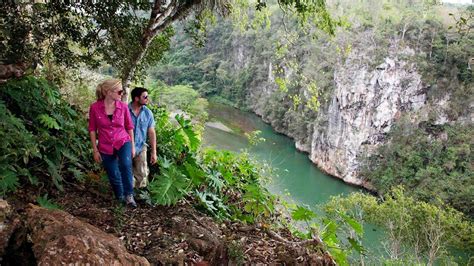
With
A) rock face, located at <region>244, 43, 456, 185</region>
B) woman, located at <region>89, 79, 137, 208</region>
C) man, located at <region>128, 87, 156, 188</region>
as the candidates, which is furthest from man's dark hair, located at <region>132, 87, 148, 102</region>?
rock face, located at <region>244, 43, 456, 185</region>

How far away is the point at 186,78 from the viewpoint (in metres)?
59.3

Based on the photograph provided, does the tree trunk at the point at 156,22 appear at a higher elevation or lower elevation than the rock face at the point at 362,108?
higher

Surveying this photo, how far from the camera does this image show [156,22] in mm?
4531

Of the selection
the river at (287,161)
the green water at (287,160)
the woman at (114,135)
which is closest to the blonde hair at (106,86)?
the woman at (114,135)

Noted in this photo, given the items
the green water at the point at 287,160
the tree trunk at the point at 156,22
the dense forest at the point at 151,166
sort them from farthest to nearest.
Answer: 1. the green water at the point at 287,160
2. the tree trunk at the point at 156,22
3. the dense forest at the point at 151,166

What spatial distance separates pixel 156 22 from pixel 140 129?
164 cm

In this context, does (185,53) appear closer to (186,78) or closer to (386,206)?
(186,78)

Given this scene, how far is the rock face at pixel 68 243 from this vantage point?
192 cm

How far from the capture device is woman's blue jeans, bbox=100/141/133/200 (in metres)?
3.19

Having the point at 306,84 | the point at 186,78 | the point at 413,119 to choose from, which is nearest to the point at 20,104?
the point at 306,84

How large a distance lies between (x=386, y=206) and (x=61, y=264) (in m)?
18.3

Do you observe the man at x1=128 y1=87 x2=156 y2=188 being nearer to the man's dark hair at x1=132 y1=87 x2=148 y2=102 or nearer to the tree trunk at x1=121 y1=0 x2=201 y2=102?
the man's dark hair at x1=132 y1=87 x2=148 y2=102

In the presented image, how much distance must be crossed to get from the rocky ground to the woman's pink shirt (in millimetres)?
491

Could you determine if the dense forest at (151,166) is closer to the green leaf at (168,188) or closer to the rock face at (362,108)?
the green leaf at (168,188)
